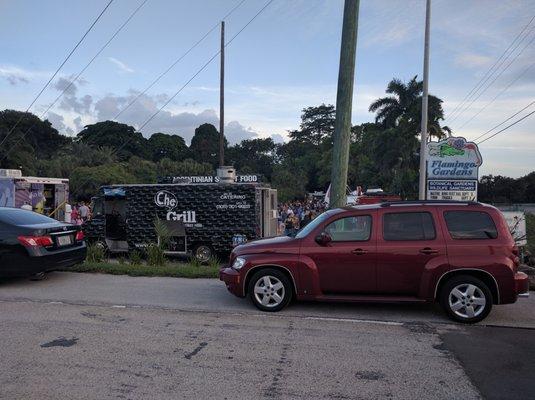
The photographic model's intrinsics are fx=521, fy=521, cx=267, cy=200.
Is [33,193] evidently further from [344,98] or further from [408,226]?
[408,226]

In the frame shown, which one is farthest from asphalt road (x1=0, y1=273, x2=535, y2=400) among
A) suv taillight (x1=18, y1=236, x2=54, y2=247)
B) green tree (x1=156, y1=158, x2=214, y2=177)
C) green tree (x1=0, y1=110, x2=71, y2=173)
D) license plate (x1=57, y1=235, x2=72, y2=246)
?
green tree (x1=0, y1=110, x2=71, y2=173)

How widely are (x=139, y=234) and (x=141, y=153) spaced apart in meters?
62.0

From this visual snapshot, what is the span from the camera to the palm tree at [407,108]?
4800 centimetres

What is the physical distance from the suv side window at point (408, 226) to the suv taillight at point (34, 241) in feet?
19.3

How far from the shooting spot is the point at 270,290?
291 inches

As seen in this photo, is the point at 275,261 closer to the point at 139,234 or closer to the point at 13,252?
the point at 13,252

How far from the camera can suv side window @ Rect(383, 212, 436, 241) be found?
716cm

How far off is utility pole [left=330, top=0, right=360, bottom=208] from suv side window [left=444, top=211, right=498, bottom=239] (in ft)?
13.1

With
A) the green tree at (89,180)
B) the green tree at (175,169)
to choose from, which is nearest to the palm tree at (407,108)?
the green tree at (175,169)

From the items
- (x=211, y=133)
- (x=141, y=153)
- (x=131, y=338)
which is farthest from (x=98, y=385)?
(x=211, y=133)

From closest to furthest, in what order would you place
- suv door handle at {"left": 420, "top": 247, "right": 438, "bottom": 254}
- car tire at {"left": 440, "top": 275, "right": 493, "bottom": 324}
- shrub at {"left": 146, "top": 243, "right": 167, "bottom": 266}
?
car tire at {"left": 440, "top": 275, "right": 493, "bottom": 324} < suv door handle at {"left": 420, "top": 247, "right": 438, "bottom": 254} < shrub at {"left": 146, "top": 243, "right": 167, "bottom": 266}

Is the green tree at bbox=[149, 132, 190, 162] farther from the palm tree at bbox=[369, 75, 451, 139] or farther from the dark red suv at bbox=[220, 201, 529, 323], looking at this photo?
the dark red suv at bbox=[220, 201, 529, 323]

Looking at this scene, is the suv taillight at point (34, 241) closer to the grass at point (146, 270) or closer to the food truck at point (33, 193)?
the grass at point (146, 270)

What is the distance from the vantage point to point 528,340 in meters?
6.14
